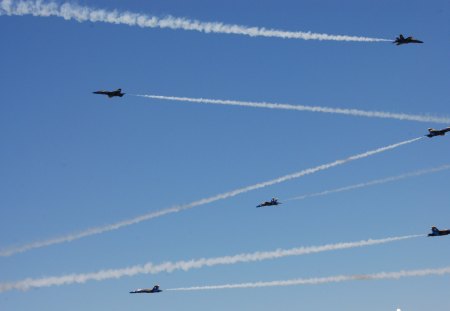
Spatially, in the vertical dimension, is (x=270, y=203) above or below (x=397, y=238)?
above

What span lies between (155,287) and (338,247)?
46.4m

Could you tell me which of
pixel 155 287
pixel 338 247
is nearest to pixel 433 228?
pixel 338 247

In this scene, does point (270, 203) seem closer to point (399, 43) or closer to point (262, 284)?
point (262, 284)

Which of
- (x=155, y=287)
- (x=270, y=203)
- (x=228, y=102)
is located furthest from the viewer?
(x=270, y=203)

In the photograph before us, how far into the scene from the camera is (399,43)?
5281 inches

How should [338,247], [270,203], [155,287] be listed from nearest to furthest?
[338,247]
[155,287]
[270,203]

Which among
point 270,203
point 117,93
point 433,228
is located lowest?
point 433,228

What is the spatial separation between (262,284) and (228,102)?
36.4 m

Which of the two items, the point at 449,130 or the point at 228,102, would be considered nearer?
the point at 228,102

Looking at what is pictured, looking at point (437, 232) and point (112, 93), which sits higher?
point (112, 93)

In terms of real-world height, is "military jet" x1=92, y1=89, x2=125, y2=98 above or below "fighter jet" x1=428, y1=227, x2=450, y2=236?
above

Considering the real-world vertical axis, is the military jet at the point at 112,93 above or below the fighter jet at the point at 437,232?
above

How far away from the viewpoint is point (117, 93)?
13725cm

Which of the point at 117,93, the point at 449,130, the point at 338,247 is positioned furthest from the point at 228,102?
the point at 449,130
